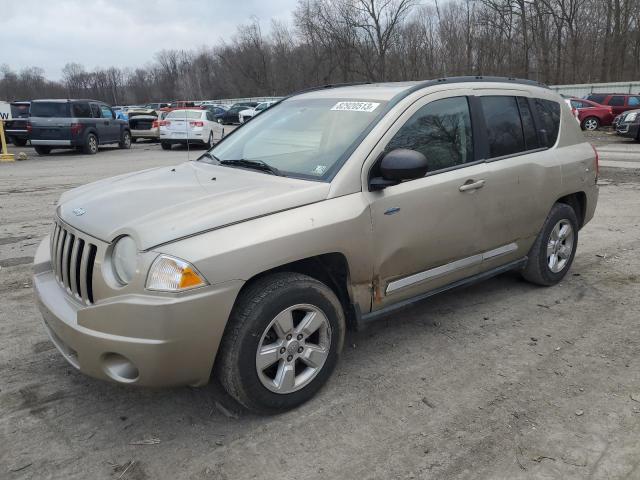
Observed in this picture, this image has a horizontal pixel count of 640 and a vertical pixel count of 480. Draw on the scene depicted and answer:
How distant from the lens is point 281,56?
239 ft

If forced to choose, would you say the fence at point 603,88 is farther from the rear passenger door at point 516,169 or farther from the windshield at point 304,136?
the windshield at point 304,136

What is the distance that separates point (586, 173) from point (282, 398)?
3638 millimetres

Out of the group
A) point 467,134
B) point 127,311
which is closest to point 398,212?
point 467,134

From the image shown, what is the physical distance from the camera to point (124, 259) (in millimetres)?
2658

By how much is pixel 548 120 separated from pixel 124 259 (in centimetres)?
379

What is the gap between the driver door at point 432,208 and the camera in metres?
3.32

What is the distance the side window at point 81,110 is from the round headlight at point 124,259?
691 inches

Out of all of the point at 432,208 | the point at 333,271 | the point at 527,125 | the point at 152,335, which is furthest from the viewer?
the point at 527,125

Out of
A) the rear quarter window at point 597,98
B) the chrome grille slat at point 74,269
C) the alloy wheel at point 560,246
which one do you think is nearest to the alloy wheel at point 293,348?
the chrome grille slat at point 74,269

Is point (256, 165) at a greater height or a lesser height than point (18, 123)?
lesser

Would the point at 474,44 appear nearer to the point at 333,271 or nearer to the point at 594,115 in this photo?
the point at 594,115

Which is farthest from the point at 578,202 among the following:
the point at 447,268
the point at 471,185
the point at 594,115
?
the point at 594,115

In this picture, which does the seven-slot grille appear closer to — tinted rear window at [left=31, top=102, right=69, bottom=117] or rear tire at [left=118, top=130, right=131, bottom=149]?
tinted rear window at [left=31, top=102, right=69, bottom=117]

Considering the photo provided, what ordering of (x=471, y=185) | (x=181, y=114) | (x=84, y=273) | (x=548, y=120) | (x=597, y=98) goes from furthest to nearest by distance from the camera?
(x=597, y=98) < (x=181, y=114) < (x=548, y=120) < (x=471, y=185) < (x=84, y=273)
